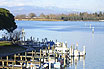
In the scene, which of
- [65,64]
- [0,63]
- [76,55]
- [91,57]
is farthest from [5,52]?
[91,57]

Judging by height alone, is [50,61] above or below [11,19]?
below

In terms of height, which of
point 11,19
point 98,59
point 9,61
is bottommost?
point 98,59

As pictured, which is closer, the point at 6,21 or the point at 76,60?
the point at 76,60

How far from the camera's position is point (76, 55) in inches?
1745

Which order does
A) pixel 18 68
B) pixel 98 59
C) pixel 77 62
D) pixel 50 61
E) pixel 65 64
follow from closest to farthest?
pixel 18 68 → pixel 50 61 → pixel 65 64 → pixel 77 62 → pixel 98 59

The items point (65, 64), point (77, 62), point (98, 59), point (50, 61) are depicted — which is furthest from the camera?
point (98, 59)

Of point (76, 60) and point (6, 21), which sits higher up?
point (6, 21)

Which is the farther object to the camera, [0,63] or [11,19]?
[11,19]

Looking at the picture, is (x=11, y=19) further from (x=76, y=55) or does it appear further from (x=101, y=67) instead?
(x=101, y=67)

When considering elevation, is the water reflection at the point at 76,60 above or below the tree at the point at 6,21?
below

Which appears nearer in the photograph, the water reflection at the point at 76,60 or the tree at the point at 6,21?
the water reflection at the point at 76,60

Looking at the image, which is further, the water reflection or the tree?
the tree

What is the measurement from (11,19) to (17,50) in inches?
364

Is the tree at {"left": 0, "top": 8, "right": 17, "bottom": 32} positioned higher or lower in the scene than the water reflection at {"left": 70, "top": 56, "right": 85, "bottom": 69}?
higher
